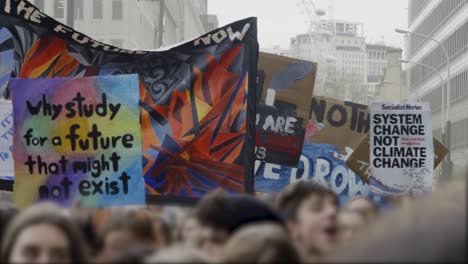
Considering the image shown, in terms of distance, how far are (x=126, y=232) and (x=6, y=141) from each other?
29.4 ft

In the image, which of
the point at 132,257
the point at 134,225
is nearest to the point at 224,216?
the point at 134,225

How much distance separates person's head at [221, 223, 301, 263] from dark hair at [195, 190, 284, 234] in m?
1.15

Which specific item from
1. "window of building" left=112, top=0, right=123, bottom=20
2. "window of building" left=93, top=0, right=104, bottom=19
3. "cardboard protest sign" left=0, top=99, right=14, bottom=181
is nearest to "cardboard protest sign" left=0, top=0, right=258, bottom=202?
"cardboard protest sign" left=0, top=99, right=14, bottom=181

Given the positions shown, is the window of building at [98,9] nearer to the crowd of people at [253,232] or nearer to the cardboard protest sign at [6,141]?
the cardboard protest sign at [6,141]

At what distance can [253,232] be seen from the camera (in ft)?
9.87

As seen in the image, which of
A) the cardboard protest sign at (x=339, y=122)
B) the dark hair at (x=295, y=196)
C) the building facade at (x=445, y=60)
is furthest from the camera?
the building facade at (x=445, y=60)

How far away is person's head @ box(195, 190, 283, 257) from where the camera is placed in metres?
4.13

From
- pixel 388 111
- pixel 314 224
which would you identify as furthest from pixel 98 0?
pixel 314 224

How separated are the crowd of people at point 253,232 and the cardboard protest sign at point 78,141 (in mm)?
5559

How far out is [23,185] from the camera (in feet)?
37.5

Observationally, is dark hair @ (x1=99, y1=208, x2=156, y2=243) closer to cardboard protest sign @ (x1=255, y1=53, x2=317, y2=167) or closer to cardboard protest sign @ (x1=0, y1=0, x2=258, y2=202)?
cardboard protest sign @ (x1=0, y1=0, x2=258, y2=202)

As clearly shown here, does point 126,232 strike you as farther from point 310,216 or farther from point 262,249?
point 262,249

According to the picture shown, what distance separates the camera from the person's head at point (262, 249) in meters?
2.84

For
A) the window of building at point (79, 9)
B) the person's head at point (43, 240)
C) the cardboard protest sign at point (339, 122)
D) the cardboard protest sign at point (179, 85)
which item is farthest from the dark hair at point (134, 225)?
the window of building at point (79, 9)
